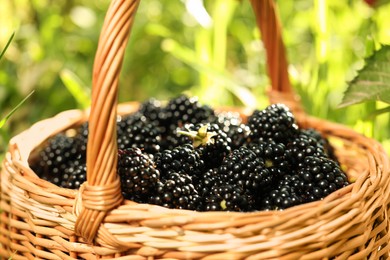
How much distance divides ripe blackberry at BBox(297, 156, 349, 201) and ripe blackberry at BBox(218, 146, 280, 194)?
6 cm

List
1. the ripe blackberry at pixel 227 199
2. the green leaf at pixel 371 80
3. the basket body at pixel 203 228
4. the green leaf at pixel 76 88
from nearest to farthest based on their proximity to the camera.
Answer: the basket body at pixel 203 228 < the ripe blackberry at pixel 227 199 < the green leaf at pixel 371 80 < the green leaf at pixel 76 88

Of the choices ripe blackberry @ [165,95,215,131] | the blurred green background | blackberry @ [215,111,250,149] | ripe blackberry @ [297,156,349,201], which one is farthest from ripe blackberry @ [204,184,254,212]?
the blurred green background

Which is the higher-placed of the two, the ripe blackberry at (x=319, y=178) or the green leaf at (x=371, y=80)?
the green leaf at (x=371, y=80)

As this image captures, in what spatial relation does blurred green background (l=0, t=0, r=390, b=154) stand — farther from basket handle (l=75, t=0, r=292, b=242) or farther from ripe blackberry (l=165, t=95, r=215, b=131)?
basket handle (l=75, t=0, r=292, b=242)

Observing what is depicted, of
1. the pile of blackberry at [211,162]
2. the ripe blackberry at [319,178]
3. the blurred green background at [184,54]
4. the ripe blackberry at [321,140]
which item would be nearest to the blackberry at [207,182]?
the pile of blackberry at [211,162]

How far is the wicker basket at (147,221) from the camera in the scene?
80cm

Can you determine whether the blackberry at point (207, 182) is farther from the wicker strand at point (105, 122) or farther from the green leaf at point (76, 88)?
the green leaf at point (76, 88)

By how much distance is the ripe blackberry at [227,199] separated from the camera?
35.6 inches

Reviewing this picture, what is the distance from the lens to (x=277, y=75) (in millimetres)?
1284

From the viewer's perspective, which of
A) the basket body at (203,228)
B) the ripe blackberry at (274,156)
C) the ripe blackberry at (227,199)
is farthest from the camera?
the ripe blackberry at (274,156)

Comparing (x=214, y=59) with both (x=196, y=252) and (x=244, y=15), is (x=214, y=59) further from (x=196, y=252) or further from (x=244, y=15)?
(x=196, y=252)

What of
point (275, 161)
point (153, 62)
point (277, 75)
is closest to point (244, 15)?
point (153, 62)

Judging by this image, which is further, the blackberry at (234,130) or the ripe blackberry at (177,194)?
the blackberry at (234,130)

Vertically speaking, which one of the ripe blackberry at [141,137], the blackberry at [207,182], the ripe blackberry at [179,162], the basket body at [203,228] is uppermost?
the ripe blackberry at [141,137]
